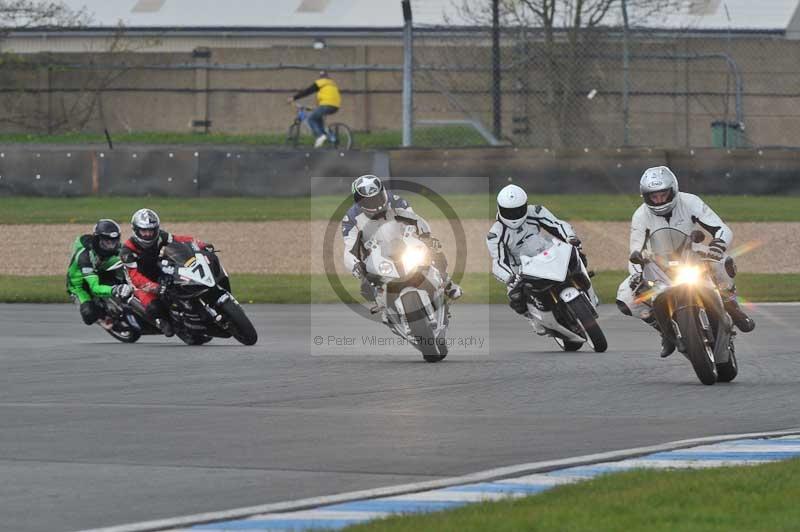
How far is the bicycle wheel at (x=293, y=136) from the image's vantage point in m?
34.4

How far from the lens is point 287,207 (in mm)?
30688

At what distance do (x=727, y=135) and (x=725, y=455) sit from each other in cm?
2218

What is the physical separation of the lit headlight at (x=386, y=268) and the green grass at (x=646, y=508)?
6430 millimetres

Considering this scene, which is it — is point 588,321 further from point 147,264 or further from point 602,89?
point 602,89

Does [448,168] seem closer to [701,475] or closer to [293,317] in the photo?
[293,317]

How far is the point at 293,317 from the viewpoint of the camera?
65.8 ft

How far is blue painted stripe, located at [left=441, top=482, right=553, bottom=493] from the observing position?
798cm

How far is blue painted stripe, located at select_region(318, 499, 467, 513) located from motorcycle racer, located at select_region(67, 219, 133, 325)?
1035 centimetres

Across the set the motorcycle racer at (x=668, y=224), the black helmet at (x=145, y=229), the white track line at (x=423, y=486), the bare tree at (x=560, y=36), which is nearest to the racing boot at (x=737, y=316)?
the motorcycle racer at (x=668, y=224)

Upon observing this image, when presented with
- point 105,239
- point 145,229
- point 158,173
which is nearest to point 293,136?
point 158,173

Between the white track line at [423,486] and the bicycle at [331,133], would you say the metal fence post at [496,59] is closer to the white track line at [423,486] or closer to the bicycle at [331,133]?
the bicycle at [331,133]

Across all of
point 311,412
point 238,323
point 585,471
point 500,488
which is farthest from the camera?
point 238,323

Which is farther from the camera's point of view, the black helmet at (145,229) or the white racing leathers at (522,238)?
the black helmet at (145,229)

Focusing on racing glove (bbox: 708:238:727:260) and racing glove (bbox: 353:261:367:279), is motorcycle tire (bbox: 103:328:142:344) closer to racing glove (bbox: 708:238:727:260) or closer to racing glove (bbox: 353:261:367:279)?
racing glove (bbox: 353:261:367:279)
